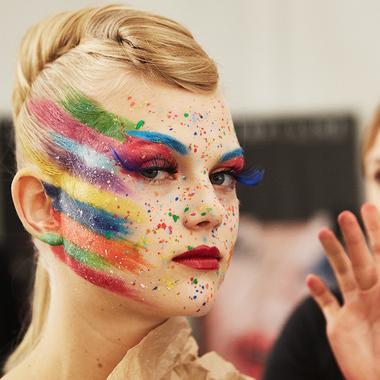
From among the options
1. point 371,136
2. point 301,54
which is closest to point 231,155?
point 371,136

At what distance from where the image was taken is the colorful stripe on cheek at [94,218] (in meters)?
0.69

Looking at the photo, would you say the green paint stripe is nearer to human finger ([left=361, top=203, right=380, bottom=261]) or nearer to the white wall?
human finger ([left=361, top=203, right=380, bottom=261])

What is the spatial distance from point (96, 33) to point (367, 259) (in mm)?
693

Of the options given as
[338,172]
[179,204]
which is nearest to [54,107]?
[179,204]

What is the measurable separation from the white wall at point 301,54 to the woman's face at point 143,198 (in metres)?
1.89

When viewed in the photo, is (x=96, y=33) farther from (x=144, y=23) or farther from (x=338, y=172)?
(x=338, y=172)

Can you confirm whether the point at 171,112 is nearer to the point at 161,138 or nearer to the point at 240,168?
the point at 161,138

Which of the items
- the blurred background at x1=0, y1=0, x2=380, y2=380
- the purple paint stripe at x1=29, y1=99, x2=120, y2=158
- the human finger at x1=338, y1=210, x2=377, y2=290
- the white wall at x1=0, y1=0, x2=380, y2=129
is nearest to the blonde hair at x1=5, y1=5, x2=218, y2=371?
the purple paint stripe at x1=29, y1=99, x2=120, y2=158

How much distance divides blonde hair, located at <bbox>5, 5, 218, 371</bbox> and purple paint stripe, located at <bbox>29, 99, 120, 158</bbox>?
0.01 m

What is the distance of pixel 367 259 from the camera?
99 cm

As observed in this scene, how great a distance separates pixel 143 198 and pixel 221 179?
154 millimetres

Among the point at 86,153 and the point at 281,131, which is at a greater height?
the point at 86,153

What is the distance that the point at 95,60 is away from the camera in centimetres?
75

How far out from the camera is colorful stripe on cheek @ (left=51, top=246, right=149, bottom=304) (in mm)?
687
